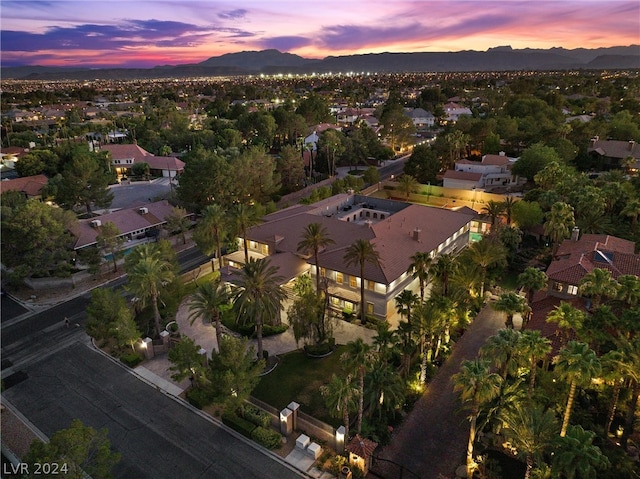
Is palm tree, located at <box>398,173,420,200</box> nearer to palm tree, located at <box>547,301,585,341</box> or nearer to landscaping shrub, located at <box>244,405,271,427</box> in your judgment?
palm tree, located at <box>547,301,585,341</box>

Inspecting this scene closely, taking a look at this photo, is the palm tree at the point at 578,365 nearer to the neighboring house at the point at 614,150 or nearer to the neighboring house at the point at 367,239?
the neighboring house at the point at 367,239

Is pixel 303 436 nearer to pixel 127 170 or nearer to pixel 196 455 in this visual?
pixel 196 455

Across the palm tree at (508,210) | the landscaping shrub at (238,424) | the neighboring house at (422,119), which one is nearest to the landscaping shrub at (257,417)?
the landscaping shrub at (238,424)

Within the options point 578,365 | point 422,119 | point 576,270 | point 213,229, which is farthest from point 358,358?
point 422,119

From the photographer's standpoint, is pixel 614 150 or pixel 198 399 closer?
pixel 198 399

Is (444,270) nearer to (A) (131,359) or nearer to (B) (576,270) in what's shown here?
(B) (576,270)

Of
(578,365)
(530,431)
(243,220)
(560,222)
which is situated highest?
(578,365)
